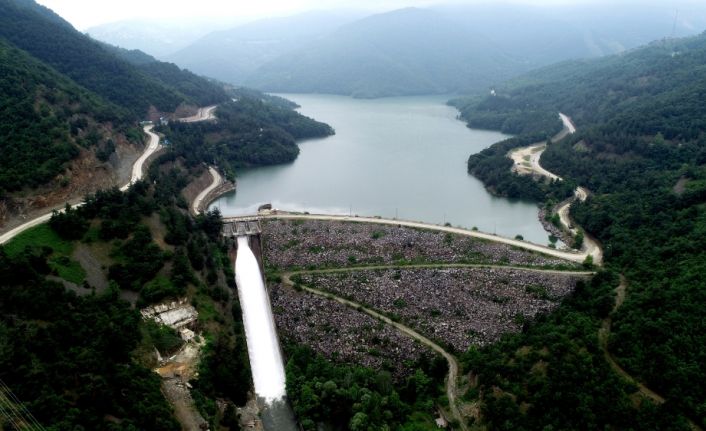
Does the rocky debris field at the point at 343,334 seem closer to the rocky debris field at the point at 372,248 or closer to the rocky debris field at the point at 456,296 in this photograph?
the rocky debris field at the point at 456,296

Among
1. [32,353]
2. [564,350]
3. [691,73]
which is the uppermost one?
[691,73]

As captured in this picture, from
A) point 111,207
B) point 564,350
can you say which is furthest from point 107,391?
point 564,350

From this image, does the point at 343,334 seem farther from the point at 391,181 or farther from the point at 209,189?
the point at 391,181

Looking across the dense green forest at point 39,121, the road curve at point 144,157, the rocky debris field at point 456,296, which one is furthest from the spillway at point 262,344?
the dense green forest at point 39,121

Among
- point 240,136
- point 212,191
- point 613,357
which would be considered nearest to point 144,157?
point 212,191

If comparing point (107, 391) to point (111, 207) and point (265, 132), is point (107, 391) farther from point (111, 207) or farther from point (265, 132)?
point (265, 132)

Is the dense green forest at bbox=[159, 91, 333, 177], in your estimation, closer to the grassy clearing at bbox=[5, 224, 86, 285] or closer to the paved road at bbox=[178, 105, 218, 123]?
the paved road at bbox=[178, 105, 218, 123]
